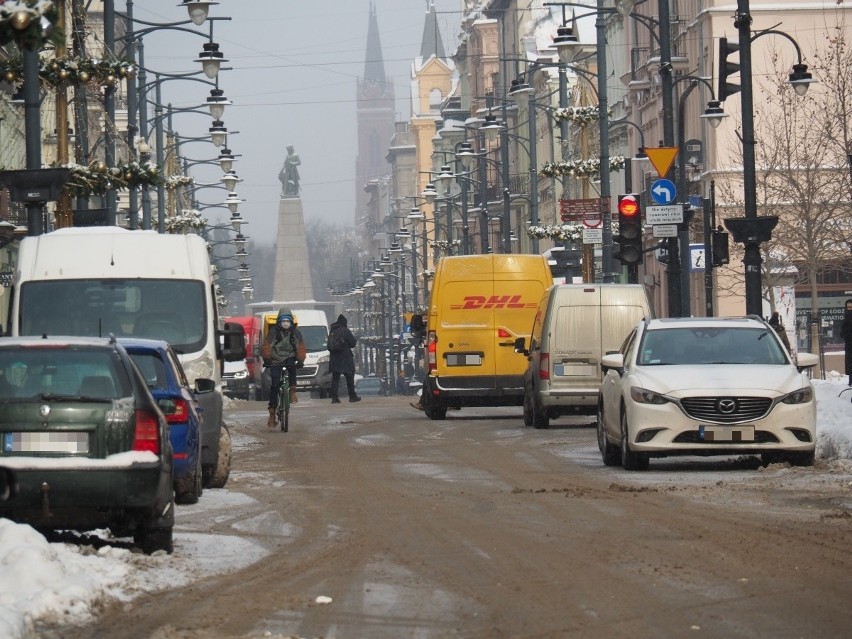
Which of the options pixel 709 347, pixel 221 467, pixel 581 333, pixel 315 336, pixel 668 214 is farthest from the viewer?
pixel 315 336

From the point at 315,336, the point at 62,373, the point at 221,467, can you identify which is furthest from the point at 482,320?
the point at 315,336

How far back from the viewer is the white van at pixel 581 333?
2764 centimetres

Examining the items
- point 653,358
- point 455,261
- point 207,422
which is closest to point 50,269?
point 207,422

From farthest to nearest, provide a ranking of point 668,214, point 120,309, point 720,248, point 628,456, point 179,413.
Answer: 1. point 720,248
2. point 668,214
3. point 120,309
4. point 628,456
5. point 179,413

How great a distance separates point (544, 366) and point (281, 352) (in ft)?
15.5

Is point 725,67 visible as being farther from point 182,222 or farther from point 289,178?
point 289,178

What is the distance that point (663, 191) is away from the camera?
31125mm

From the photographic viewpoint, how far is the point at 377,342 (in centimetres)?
12050

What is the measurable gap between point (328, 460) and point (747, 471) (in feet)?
17.1

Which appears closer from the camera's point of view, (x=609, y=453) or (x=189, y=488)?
(x=189, y=488)

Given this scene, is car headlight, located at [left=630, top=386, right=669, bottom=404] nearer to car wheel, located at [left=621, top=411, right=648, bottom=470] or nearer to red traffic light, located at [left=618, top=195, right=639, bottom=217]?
car wheel, located at [left=621, top=411, right=648, bottom=470]

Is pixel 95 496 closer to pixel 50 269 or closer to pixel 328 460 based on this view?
pixel 50 269

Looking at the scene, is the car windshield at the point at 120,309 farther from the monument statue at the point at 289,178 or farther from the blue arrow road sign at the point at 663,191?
the monument statue at the point at 289,178

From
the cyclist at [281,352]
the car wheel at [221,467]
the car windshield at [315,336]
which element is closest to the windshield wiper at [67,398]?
the car wheel at [221,467]
